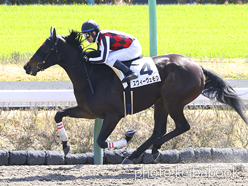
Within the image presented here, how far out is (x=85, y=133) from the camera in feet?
19.1

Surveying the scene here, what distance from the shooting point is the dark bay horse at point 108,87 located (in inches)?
190

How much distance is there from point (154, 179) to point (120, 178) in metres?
0.39

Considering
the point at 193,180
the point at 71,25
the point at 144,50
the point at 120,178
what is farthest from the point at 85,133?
the point at 71,25

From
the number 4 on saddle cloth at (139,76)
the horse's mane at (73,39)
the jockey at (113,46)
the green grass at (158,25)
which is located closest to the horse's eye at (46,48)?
the horse's mane at (73,39)

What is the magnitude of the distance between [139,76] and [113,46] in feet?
1.64

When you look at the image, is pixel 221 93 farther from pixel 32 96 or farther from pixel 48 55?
pixel 32 96

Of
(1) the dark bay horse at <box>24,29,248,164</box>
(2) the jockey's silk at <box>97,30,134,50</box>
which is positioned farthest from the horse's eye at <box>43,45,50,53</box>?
(2) the jockey's silk at <box>97,30,134,50</box>

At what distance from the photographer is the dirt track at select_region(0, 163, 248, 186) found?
13.9ft

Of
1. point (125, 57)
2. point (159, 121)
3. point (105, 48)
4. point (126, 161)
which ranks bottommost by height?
point (126, 161)

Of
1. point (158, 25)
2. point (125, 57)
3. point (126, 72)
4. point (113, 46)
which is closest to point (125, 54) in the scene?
point (125, 57)

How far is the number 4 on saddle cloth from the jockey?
0.29ft

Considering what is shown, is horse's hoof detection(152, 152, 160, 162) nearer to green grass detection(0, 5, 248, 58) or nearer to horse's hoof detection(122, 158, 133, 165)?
horse's hoof detection(122, 158, 133, 165)

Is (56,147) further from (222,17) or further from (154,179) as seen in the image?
(222,17)

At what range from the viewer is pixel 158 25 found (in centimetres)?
1767
